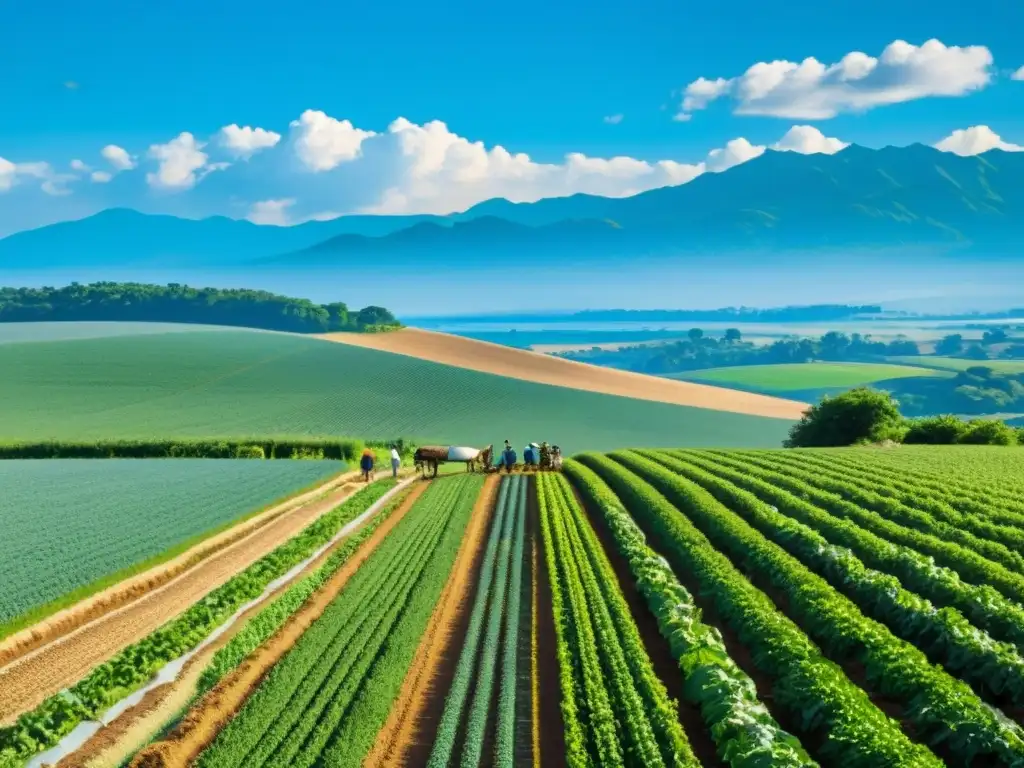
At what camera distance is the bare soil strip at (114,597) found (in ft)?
56.7

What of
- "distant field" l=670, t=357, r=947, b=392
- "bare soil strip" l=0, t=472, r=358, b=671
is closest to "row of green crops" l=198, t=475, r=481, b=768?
"bare soil strip" l=0, t=472, r=358, b=671

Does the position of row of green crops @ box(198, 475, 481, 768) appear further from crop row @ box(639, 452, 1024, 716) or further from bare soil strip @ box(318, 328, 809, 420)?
bare soil strip @ box(318, 328, 809, 420)

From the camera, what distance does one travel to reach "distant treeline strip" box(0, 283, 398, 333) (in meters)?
131

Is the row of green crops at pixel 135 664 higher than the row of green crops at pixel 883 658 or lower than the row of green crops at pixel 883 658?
lower

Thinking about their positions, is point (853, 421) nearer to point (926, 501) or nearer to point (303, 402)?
point (926, 501)

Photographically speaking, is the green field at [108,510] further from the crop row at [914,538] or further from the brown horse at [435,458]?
the crop row at [914,538]

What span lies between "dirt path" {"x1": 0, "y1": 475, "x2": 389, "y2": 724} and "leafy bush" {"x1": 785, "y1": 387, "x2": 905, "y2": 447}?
42.2m

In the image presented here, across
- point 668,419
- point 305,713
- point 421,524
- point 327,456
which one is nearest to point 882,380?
point 668,419

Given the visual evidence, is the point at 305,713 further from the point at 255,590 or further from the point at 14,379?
the point at 14,379

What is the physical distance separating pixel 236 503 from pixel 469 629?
1649cm

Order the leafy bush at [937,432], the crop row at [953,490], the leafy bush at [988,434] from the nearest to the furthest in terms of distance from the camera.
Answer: the crop row at [953,490] < the leafy bush at [988,434] < the leafy bush at [937,432]

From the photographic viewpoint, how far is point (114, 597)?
20.4 meters

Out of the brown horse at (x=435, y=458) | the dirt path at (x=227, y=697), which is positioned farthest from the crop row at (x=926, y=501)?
the dirt path at (x=227, y=697)

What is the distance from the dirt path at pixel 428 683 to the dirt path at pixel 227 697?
93.9 inches
